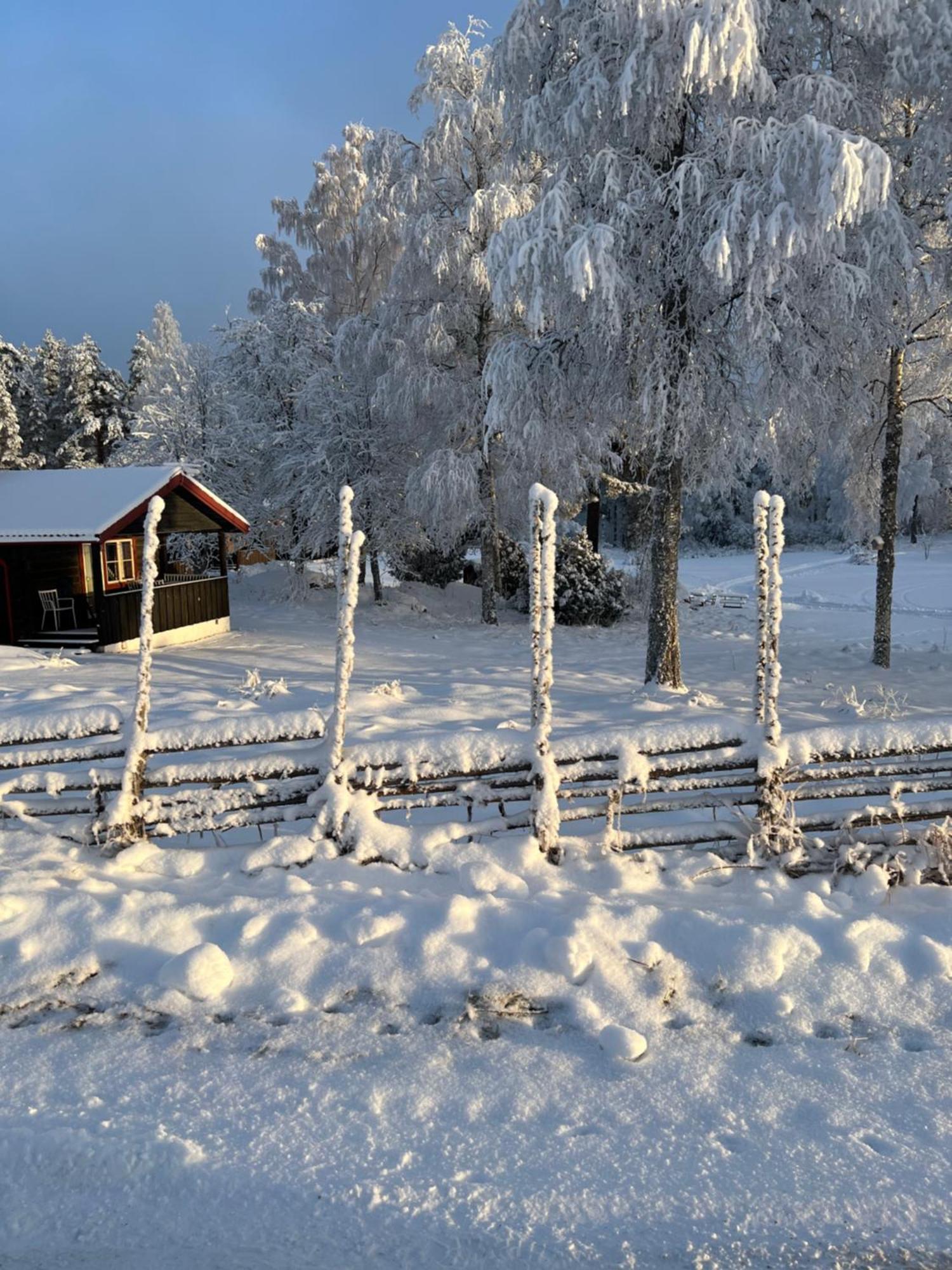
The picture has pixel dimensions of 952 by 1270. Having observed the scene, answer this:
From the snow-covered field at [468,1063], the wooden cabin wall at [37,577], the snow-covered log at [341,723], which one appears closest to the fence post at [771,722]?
the snow-covered field at [468,1063]

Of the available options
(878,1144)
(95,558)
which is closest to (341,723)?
(878,1144)

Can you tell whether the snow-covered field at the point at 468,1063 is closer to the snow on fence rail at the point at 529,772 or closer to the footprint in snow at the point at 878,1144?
the footprint in snow at the point at 878,1144

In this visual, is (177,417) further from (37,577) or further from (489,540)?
(489,540)

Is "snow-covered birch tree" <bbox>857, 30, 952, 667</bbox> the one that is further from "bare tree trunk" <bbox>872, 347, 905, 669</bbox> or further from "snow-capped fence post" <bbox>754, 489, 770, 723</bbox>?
"snow-capped fence post" <bbox>754, 489, 770, 723</bbox>

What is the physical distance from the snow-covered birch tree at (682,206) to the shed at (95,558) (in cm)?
1016

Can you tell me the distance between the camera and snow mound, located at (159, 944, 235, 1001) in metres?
3.87

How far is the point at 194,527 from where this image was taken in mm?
18750

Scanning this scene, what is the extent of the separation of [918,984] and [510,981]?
198 cm

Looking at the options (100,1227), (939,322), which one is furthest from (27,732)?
(939,322)

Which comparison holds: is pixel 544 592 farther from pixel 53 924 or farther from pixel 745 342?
pixel 745 342

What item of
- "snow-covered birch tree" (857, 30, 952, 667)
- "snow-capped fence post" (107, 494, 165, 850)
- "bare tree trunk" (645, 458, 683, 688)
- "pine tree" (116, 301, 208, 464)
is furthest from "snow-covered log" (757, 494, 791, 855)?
"pine tree" (116, 301, 208, 464)

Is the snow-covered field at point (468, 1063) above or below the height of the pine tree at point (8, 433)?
below

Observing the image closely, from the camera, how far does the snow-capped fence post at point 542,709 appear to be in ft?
16.3

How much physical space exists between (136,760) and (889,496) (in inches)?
473
